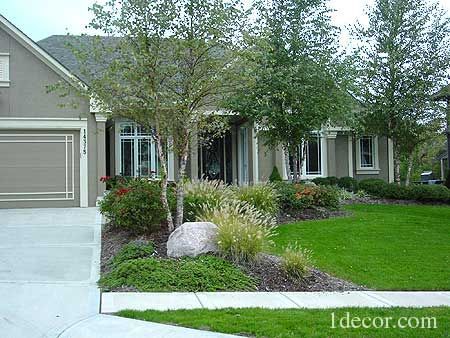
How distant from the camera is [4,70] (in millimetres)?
17375

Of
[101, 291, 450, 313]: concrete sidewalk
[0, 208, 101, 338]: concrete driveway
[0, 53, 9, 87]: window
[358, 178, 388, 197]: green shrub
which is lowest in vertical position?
[101, 291, 450, 313]: concrete sidewalk

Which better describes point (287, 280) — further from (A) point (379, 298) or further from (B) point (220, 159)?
(B) point (220, 159)

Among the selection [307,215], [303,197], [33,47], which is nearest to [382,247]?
[307,215]

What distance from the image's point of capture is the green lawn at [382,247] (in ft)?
29.0

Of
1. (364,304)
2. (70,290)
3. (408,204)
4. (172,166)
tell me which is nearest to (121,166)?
(172,166)

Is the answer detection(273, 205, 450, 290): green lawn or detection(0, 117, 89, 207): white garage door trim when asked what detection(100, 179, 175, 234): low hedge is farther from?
detection(0, 117, 89, 207): white garage door trim

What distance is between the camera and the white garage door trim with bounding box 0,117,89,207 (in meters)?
17.4

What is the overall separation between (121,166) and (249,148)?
4.88m

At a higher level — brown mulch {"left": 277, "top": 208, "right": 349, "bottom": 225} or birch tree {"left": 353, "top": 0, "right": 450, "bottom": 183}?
birch tree {"left": 353, "top": 0, "right": 450, "bottom": 183}

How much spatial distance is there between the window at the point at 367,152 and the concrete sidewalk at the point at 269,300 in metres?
15.5

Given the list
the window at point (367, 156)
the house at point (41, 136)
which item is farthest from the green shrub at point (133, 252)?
the window at point (367, 156)

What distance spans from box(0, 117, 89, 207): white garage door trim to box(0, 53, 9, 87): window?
114cm

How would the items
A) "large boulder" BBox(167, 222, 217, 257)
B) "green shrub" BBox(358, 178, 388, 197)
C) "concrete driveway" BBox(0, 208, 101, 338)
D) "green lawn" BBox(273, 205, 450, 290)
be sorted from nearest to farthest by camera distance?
"concrete driveway" BBox(0, 208, 101, 338)
"green lawn" BBox(273, 205, 450, 290)
"large boulder" BBox(167, 222, 217, 257)
"green shrub" BBox(358, 178, 388, 197)

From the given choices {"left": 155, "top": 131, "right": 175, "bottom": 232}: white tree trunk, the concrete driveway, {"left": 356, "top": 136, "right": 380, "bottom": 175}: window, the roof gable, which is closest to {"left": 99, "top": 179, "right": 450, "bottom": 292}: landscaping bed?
{"left": 155, "top": 131, "right": 175, "bottom": 232}: white tree trunk
